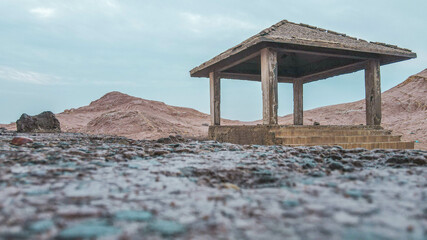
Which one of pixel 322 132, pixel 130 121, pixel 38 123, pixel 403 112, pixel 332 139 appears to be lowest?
pixel 332 139

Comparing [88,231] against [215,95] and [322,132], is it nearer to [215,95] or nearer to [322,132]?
[322,132]

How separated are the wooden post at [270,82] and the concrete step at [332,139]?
2.61 feet

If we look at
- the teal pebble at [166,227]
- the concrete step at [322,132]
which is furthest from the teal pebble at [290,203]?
the concrete step at [322,132]

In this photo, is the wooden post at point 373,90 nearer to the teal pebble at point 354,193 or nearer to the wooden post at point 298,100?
the wooden post at point 298,100

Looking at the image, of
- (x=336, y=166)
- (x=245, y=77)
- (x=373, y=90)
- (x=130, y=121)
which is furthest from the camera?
(x=130, y=121)

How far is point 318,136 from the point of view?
7086 millimetres

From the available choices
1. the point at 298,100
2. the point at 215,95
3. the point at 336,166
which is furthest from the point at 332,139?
the point at 298,100

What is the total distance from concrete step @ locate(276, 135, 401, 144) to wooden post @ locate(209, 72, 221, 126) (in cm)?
392

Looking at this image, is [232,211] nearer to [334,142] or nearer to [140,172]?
[140,172]

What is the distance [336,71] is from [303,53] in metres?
1.70

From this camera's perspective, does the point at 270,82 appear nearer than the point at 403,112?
Answer: Yes

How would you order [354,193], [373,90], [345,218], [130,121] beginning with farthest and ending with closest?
[130,121] → [373,90] → [354,193] → [345,218]

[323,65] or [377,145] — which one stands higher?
[323,65]

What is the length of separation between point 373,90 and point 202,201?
28.0ft
